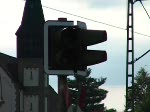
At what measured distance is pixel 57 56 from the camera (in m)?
7.17

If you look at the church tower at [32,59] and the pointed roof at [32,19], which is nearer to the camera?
the pointed roof at [32,19]

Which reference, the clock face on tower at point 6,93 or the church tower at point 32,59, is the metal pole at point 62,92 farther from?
the clock face on tower at point 6,93

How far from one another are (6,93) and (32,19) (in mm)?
9011

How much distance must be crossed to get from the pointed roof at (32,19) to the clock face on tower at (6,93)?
→ 529 cm

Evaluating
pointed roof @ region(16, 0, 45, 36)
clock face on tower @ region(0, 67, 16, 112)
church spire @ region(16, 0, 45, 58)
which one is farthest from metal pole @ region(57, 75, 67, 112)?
clock face on tower @ region(0, 67, 16, 112)

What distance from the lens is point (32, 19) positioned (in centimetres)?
7500

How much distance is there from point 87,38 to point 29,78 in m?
72.2

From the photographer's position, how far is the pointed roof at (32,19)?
244 ft

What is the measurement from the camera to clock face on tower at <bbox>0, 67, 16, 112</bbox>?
74.4 m

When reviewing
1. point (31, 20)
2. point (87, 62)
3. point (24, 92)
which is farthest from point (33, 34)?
point (87, 62)

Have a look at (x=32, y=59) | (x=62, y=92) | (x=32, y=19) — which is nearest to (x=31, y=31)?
(x=32, y=19)

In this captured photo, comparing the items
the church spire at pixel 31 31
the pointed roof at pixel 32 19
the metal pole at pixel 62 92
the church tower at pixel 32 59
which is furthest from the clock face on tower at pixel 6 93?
the metal pole at pixel 62 92

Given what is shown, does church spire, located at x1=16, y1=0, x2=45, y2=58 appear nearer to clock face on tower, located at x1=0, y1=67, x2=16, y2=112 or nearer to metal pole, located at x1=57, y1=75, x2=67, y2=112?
clock face on tower, located at x1=0, y1=67, x2=16, y2=112

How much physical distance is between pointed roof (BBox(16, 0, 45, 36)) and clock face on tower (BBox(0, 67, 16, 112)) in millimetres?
5291
